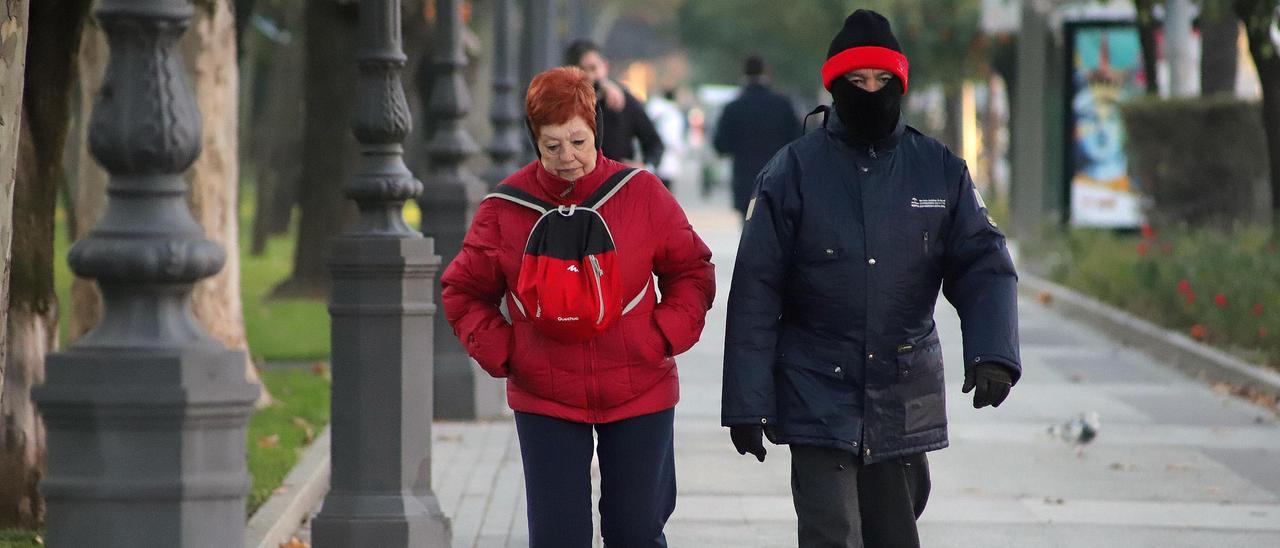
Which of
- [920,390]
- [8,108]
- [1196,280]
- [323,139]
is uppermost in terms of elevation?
[8,108]

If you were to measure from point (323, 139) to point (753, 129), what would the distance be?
162 inches

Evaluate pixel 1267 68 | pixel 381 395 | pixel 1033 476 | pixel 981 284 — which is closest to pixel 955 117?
pixel 1267 68

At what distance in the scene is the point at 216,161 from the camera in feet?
36.7

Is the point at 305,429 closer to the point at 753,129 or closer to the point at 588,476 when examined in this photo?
the point at 588,476

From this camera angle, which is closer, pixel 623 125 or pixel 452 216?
pixel 452 216

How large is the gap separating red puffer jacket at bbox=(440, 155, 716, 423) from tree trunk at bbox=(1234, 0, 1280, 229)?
9762 mm

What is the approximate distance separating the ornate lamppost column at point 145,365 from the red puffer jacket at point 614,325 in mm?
1299

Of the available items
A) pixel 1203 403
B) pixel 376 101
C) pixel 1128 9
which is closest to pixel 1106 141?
pixel 1128 9

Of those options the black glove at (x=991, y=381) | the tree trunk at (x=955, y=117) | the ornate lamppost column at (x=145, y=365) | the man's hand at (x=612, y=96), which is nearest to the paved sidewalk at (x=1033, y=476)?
the man's hand at (x=612, y=96)

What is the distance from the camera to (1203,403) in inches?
476

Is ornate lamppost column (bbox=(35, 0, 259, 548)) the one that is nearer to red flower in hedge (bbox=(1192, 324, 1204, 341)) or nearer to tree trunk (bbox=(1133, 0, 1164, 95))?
red flower in hedge (bbox=(1192, 324, 1204, 341))

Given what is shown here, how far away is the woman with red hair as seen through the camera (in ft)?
16.8

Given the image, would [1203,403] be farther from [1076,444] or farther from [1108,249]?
[1108,249]

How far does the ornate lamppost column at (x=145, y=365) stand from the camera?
379cm
